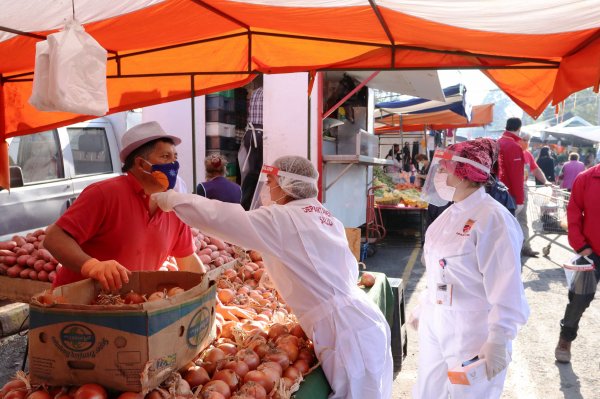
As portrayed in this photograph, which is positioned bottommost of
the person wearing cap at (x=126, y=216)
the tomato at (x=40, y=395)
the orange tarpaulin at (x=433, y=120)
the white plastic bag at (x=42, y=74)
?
the tomato at (x=40, y=395)

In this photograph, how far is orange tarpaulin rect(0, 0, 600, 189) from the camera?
3.09 meters

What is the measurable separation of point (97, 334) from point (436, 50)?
10.0 ft

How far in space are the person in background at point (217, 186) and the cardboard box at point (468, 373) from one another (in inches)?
161

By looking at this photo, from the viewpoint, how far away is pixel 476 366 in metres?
2.84

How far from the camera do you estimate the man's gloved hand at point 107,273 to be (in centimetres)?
229

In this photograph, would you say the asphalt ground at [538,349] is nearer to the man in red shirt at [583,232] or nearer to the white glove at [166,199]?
the man in red shirt at [583,232]

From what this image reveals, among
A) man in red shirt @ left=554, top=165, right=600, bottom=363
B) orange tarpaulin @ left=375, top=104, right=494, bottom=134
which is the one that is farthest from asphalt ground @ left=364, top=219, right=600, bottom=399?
orange tarpaulin @ left=375, top=104, right=494, bottom=134

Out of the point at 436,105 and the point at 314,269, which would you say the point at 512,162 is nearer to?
the point at 314,269

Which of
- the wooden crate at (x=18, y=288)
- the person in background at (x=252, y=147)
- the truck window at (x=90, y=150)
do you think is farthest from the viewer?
the person in background at (x=252, y=147)

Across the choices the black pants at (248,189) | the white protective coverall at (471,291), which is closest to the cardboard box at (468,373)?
the white protective coverall at (471,291)

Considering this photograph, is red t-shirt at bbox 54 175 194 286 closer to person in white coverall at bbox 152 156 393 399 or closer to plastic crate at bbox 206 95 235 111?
person in white coverall at bbox 152 156 393 399

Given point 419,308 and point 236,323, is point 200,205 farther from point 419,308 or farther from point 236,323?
point 419,308

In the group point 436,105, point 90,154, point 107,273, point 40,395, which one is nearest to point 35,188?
point 90,154

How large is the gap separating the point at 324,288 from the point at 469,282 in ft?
3.15
